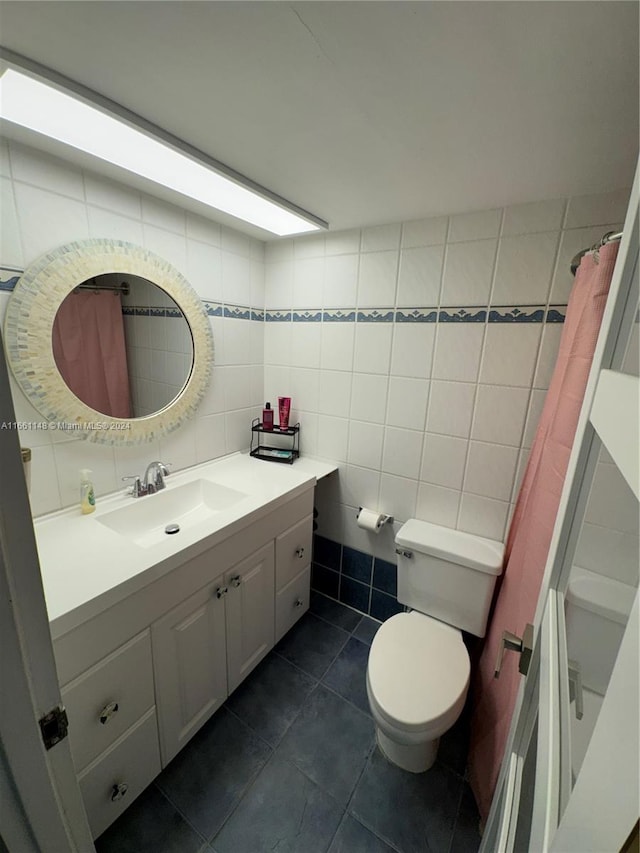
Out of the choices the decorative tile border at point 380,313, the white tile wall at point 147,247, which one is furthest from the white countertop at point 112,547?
the decorative tile border at point 380,313

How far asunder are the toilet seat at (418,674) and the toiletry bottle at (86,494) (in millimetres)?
1165

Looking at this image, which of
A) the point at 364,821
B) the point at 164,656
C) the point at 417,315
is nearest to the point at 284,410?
the point at 417,315

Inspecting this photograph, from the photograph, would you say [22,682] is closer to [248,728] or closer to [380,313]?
[248,728]

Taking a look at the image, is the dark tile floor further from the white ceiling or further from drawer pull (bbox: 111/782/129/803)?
the white ceiling

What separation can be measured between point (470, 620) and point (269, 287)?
186 cm

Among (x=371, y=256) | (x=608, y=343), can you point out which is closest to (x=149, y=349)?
(x=371, y=256)

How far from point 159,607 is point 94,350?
3.04 feet

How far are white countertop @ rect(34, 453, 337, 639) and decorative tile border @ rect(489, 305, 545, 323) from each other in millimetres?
1051

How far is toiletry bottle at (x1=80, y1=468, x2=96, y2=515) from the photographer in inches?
46.6

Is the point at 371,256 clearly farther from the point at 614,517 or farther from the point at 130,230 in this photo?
the point at 614,517

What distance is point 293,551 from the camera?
1592mm

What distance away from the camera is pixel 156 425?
1.41 meters

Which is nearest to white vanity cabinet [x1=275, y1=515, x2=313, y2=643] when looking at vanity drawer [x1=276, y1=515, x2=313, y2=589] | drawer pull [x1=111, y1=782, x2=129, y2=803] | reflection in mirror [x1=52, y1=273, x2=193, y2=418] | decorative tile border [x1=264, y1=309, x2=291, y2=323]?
vanity drawer [x1=276, y1=515, x2=313, y2=589]

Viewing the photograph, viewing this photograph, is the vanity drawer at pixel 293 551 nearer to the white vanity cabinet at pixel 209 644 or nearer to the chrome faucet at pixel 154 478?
the white vanity cabinet at pixel 209 644
